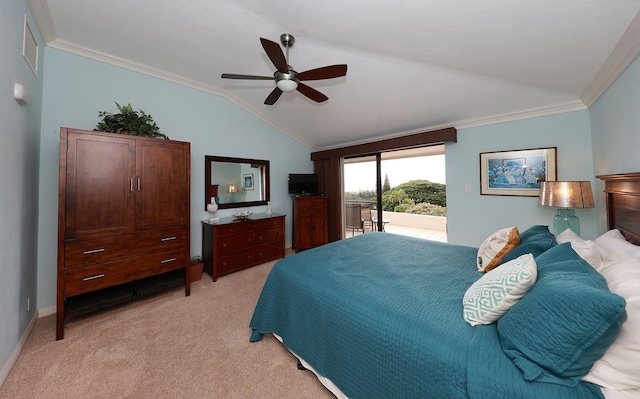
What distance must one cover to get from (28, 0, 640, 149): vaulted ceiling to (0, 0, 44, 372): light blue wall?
659 mm

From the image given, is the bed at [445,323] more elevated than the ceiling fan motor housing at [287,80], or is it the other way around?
the ceiling fan motor housing at [287,80]

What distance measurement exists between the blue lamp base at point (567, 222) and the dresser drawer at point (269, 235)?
3.63m

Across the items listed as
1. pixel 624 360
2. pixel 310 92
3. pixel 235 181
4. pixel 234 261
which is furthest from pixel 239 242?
pixel 624 360

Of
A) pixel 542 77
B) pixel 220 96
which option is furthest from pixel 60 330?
pixel 542 77

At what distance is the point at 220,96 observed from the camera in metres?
3.72

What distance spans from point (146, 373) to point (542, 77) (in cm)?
428

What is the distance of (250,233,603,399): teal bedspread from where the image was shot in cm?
90

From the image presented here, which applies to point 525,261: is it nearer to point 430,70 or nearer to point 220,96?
point 430,70

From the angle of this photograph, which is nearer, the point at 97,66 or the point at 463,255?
the point at 463,255

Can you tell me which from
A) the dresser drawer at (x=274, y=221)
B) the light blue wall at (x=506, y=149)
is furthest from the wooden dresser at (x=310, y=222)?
the light blue wall at (x=506, y=149)

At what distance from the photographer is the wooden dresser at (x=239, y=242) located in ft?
10.5

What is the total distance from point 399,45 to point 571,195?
7.43 feet

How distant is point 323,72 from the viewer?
2080 mm

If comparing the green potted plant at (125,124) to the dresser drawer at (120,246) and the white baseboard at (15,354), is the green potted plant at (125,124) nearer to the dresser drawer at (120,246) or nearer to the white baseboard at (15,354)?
the dresser drawer at (120,246)
